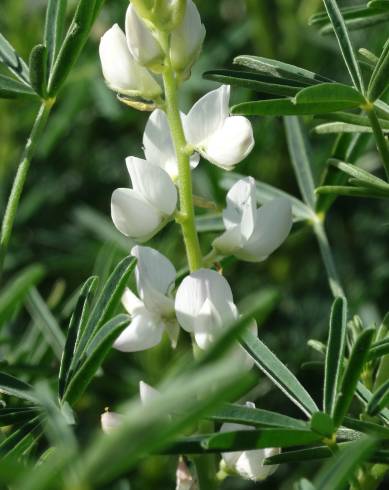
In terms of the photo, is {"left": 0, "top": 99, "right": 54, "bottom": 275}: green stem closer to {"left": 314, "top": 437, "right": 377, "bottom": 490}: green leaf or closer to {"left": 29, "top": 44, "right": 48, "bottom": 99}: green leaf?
{"left": 29, "top": 44, "right": 48, "bottom": 99}: green leaf

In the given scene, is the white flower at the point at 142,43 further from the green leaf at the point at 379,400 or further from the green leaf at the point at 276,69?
the green leaf at the point at 379,400

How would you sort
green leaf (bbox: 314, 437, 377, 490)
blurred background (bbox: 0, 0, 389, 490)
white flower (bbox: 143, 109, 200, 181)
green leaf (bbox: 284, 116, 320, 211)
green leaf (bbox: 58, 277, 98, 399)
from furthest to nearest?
blurred background (bbox: 0, 0, 389, 490) < green leaf (bbox: 284, 116, 320, 211) < white flower (bbox: 143, 109, 200, 181) < green leaf (bbox: 58, 277, 98, 399) < green leaf (bbox: 314, 437, 377, 490)

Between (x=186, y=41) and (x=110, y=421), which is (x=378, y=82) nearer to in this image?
(x=186, y=41)

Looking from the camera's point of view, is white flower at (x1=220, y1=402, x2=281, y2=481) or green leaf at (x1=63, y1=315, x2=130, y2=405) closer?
green leaf at (x1=63, y1=315, x2=130, y2=405)

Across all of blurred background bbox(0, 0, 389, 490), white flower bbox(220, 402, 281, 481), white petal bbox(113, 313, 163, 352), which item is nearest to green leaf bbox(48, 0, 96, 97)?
white petal bbox(113, 313, 163, 352)

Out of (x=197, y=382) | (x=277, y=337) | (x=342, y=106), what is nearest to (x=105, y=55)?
(x=342, y=106)

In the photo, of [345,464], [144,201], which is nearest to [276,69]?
[144,201]
